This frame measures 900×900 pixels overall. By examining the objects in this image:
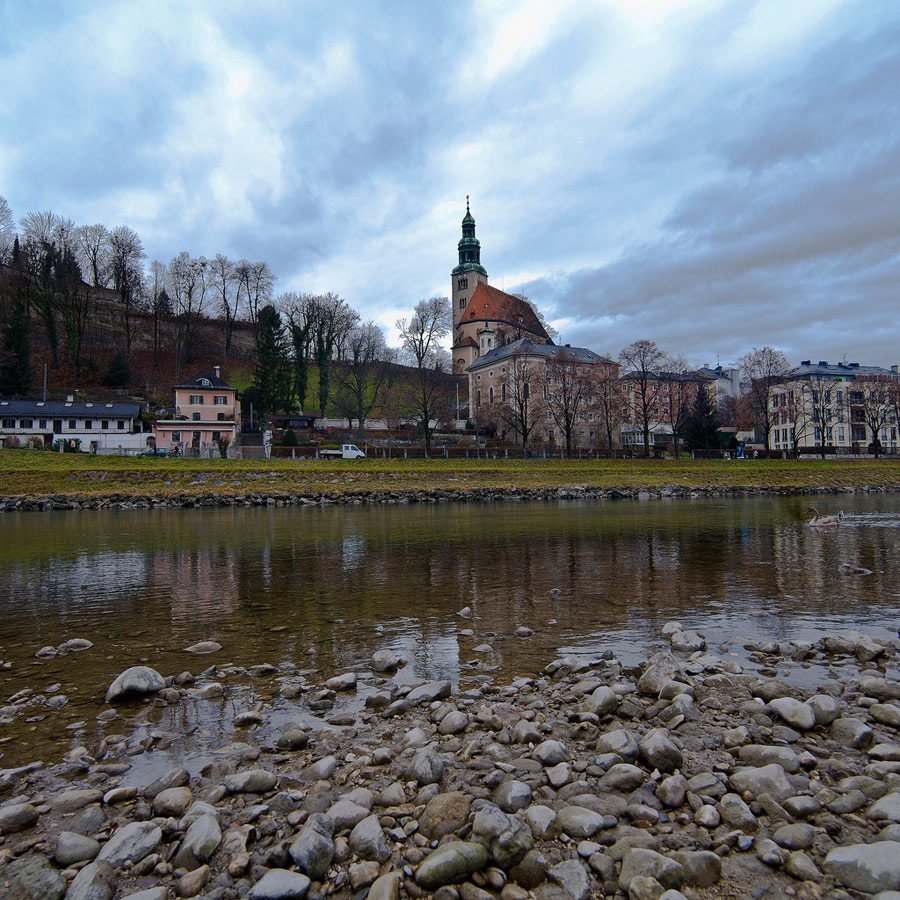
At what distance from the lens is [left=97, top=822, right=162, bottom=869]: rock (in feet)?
11.7

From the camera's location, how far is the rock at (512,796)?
4012 millimetres

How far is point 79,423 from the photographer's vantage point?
72.2m

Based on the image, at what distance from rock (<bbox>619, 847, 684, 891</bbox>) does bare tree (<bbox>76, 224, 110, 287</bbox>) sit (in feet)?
394

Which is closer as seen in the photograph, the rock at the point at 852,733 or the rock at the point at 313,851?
the rock at the point at 313,851

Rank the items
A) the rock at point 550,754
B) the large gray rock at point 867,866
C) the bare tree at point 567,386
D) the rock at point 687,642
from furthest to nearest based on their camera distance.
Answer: the bare tree at point 567,386, the rock at point 687,642, the rock at point 550,754, the large gray rock at point 867,866

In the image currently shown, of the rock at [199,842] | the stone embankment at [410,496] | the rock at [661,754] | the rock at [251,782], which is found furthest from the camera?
the stone embankment at [410,496]

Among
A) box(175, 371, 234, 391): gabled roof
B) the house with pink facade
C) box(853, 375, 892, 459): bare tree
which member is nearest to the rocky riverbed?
the house with pink facade

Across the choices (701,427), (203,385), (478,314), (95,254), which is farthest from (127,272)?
(701,427)

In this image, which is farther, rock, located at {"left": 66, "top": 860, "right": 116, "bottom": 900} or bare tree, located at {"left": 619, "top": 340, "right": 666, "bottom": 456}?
bare tree, located at {"left": 619, "top": 340, "right": 666, "bottom": 456}

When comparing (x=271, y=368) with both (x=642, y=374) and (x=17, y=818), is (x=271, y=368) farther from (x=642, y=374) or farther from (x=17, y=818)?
(x=17, y=818)

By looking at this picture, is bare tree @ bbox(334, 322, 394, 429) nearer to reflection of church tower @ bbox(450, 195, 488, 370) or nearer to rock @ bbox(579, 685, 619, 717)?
reflection of church tower @ bbox(450, 195, 488, 370)

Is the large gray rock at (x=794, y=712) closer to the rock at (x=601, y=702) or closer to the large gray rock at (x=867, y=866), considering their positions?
the rock at (x=601, y=702)

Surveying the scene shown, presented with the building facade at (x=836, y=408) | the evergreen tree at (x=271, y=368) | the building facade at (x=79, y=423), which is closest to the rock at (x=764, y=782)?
the building facade at (x=79, y=423)

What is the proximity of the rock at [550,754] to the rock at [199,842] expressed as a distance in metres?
2.34
